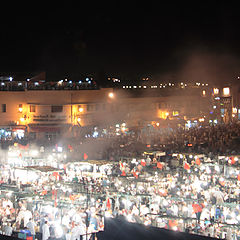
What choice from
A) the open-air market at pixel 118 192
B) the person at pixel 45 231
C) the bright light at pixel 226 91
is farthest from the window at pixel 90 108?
the bright light at pixel 226 91

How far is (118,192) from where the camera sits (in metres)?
12.4

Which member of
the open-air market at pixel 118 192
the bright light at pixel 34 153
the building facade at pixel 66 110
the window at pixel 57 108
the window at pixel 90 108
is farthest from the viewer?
the window at pixel 90 108

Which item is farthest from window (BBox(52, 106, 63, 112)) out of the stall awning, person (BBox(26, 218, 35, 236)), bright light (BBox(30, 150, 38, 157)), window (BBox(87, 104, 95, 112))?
person (BBox(26, 218, 35, 236))

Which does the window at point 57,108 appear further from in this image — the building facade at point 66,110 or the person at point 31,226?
the person at point 31,226

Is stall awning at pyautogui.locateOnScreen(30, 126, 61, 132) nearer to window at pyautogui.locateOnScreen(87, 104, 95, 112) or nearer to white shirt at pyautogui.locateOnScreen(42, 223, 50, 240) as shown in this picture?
window at pyautogui.locateOnScreen(87, 104, 95, 112)

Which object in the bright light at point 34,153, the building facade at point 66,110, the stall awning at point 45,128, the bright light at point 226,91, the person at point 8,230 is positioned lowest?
the person at point 8,230

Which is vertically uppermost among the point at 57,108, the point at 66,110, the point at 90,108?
the point at 90,108

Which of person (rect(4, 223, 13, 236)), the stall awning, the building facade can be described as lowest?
person (rect(4, 223, 13, 236))

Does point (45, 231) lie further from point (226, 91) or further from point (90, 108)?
point (226, 91)

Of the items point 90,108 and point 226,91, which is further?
point 226,91

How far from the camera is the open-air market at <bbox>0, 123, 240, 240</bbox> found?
423 inches

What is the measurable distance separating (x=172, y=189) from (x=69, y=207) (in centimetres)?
396

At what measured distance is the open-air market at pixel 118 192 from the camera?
1074 cm

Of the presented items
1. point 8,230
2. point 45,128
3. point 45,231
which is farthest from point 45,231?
point 45,128
